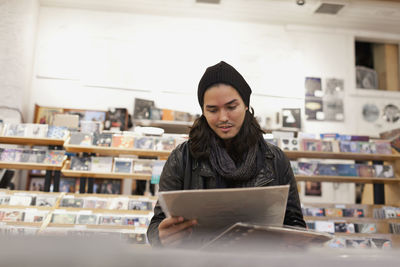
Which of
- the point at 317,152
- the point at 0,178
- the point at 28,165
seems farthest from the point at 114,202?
the point at 317,152

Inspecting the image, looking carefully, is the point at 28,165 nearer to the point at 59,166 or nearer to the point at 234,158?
the point at 59,166

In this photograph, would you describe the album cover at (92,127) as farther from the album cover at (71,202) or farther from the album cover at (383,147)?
the album cover at (383,147)

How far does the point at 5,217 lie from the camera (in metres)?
3.29

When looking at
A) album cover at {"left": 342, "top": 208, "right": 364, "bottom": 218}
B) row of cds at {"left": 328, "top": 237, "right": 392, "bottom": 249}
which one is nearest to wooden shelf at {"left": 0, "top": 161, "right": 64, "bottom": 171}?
row of cds at {"left": 328, "top": 237, "right": 392, "bottom": 249}

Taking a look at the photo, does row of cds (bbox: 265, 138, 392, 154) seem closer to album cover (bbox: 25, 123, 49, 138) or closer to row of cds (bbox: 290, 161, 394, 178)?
row of cds (bbox: 290, 161, 394, 178)

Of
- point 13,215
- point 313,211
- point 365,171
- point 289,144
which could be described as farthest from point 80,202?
point 365,171

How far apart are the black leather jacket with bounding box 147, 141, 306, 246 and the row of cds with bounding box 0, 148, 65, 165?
2854 millimetres

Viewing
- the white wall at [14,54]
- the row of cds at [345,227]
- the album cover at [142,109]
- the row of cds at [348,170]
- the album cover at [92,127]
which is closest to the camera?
the row of cds at [345,227]

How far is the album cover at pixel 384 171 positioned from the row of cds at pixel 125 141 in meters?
2.26

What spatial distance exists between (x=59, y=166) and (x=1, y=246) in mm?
3808

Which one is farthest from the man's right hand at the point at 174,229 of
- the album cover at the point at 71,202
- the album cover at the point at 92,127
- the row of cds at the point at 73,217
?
the album cover at the point at 92,127

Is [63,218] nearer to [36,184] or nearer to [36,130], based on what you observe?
[36,130]

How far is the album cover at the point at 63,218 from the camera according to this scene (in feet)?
10.9

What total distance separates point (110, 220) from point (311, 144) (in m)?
2.34
